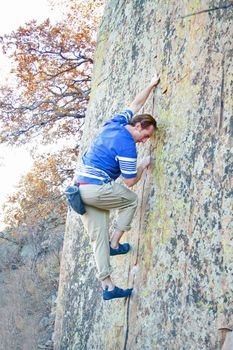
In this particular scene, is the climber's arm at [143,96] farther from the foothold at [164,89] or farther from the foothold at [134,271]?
the foothold at [134,271]

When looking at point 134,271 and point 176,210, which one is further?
point 134,271

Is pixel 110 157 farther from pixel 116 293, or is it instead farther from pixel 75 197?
pixel 116 293

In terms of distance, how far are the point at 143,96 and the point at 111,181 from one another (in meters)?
1.19

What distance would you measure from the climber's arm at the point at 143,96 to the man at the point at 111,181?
336 millimetres

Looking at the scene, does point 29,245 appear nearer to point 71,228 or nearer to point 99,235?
point 71,228

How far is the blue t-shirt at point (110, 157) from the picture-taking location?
4918 mm

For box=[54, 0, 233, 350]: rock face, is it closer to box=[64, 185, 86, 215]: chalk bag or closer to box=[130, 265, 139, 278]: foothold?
box=[130, 265, 139, 278]: foothold

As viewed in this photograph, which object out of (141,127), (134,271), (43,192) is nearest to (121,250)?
(134,271)

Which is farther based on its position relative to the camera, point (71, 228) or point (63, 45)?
point (63, 45)

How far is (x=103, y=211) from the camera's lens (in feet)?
17.3

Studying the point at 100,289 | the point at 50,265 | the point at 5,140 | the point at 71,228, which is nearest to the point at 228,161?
the point at 100,289

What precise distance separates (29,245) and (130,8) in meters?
10.9

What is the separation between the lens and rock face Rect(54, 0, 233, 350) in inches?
168

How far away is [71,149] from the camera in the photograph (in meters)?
13.7
